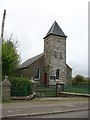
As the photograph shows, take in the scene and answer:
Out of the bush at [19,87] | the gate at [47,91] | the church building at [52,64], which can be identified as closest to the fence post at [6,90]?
the bush at [19,87]

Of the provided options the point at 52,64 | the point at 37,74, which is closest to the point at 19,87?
the point at 52,64

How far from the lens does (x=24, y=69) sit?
51.5 metres

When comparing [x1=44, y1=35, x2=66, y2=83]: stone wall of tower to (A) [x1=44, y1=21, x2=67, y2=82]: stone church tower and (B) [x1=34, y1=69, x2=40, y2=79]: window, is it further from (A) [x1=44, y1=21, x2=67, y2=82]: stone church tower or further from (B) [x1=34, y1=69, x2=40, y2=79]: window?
(B) [x1=34, y1=69, x2=40, y2=79]: window

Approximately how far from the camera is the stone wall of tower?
48.8 m

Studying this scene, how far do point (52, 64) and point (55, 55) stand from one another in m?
1.77

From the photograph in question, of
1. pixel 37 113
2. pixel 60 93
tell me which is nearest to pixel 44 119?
pixel 37 113

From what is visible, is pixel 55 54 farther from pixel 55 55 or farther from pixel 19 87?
pixel 19 87

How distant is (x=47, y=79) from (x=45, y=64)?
2.98 m

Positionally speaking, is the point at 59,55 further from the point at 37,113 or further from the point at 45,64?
the point at 37,113

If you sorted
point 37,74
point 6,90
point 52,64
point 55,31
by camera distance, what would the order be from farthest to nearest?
point 55,31, point 37,74, point 52,64, point 6,90

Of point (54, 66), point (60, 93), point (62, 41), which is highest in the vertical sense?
point (62, 41)

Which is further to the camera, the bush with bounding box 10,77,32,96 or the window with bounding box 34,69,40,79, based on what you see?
the window with bounding box 34,69,40,79

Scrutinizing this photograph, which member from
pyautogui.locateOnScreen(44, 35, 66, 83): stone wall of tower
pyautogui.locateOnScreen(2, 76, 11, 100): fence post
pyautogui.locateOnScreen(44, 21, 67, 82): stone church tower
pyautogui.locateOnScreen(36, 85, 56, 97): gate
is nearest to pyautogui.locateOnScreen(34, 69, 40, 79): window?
pyautogui.locateOnScreen(44, 21, 67, 82): stone church tower

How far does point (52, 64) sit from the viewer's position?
4891cm
